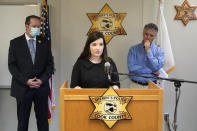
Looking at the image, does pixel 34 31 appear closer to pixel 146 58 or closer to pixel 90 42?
pixel 90 42

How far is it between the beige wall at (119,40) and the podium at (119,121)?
1.85 meters

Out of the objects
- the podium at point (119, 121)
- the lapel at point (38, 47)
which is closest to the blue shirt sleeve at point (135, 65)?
the lapel at point (38, 47)

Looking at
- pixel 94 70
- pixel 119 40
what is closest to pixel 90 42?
pixel 94 70

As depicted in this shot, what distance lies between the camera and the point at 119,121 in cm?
144

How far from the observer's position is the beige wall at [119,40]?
3.23 meters

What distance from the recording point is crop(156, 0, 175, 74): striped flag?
9.73ft

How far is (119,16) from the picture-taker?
10.6ft

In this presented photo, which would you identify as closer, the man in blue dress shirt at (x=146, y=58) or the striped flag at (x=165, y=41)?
the man in blue dress shirt at (x=146, y=58)

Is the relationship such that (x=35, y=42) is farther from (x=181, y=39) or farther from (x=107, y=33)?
(x=181, y=39)

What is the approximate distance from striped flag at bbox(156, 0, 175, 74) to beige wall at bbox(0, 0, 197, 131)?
0.25 meters

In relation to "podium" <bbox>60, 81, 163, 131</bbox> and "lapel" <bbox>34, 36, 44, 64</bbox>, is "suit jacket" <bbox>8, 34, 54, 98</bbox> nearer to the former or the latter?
"lapel" <bbox>34, 36, 44, 64</bbox>

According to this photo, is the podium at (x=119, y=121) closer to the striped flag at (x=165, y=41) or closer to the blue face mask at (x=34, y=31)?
the blue face mask at (x=34, y=31)

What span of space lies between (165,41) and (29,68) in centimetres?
179

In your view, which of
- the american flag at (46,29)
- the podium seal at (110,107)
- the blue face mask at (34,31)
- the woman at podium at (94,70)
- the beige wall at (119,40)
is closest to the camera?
the podium seal at (110,107)
